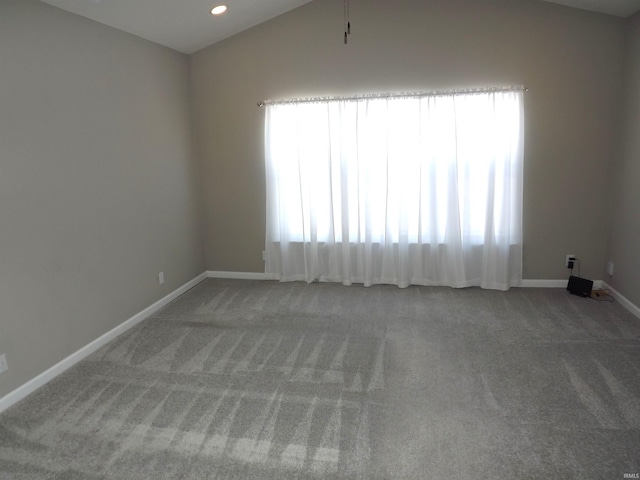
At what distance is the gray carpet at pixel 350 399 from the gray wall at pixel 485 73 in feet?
2.96

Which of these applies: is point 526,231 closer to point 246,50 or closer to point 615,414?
point 615,414

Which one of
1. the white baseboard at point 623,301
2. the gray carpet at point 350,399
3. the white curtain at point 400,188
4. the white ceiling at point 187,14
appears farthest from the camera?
the white curtain at point 400,188

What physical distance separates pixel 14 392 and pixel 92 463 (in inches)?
36.2

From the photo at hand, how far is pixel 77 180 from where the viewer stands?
3.04m

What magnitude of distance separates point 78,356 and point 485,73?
4250 millimetres

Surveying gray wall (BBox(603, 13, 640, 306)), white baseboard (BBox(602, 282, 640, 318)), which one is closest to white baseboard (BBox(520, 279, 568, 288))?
white baseboard (BBox(602, 282, 640, 318))

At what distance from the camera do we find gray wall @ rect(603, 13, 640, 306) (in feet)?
11.7

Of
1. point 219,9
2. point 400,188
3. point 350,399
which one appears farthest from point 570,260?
point 219,9

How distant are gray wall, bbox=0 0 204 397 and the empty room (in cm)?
2

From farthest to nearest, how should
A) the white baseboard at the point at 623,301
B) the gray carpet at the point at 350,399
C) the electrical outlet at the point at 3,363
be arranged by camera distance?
the white baseboard at the point at 623,301, the electrical outlet at the point at 3,363, the gray carpet at the point at 350,399

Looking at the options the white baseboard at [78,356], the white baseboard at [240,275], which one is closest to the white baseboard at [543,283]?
the white baseboard at [240,275]

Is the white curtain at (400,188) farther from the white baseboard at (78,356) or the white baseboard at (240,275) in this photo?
the white baseboard at (78,356)

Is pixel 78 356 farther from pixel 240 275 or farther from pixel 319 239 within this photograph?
pixel 319 239

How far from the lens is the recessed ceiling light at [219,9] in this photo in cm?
361
